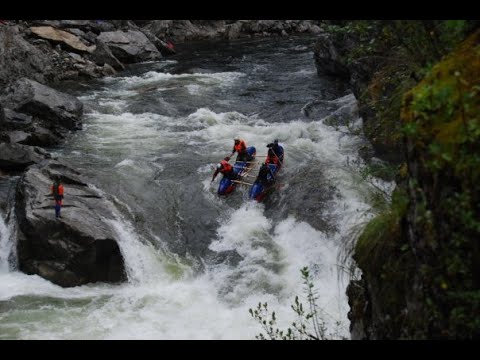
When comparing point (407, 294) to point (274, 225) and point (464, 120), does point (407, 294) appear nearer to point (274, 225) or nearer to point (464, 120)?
point (464, 120)

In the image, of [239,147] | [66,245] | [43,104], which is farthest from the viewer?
[43,104]

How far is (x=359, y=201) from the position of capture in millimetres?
10906

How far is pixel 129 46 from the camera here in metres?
29.2

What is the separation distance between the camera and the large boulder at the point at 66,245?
10023mm

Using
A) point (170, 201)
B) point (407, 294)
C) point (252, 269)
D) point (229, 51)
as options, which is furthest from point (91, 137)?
point (229, 51)

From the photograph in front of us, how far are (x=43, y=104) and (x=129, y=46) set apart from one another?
42.1ft

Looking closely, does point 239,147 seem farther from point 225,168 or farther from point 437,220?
point 437,220

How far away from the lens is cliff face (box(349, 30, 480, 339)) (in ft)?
11.0

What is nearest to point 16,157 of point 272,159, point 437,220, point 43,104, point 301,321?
point 43,104

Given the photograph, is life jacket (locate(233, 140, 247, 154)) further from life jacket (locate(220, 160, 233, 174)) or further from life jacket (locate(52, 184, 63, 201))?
life jacket (locate(52, 184, 63, 201))

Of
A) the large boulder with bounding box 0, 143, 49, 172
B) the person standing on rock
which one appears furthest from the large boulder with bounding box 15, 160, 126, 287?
the large boulder with bounding box 0, 143, 49, 172

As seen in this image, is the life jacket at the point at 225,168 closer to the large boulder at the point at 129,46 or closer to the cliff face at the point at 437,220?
the cliff face at the point at 437,220
